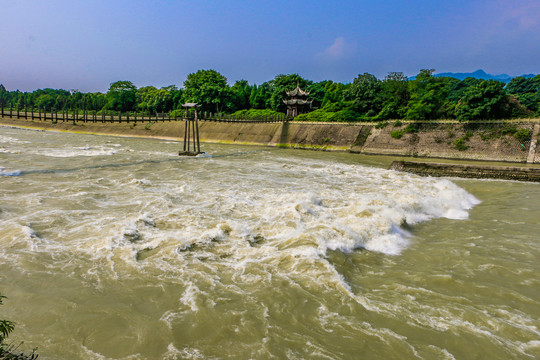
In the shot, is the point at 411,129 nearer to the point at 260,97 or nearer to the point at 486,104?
the point at 486,104

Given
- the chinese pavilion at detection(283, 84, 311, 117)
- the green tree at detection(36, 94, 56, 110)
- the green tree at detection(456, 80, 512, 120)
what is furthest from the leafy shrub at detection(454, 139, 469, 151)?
the green tree at detection(36, 94, 56, 110)

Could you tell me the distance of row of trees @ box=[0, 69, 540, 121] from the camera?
30.1 metres

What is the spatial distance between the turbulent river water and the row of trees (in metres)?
24.6

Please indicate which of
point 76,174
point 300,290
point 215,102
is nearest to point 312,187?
point 300,290

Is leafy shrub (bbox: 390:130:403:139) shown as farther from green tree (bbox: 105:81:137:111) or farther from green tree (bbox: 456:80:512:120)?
green tree (bbox: 105:81:137:111)

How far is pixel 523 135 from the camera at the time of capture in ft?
88.7

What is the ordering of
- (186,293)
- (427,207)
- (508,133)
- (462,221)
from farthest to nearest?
(508,133), (427,207), (462,221), (186,293)

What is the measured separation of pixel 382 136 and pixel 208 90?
1446 inches

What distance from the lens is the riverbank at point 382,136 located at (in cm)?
2752

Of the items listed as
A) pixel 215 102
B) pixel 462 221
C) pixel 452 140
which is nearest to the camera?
pixel 462 221

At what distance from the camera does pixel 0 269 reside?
520cm

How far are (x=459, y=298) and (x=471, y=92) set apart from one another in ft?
106

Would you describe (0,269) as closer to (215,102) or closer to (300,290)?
(300,290)

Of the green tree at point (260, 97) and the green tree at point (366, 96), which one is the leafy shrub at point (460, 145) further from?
the green tree at point (260, 97)
